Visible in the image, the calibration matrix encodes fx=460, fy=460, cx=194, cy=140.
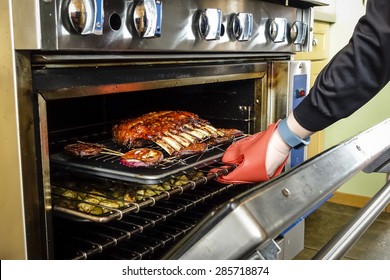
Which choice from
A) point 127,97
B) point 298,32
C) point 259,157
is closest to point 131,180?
point 259,157

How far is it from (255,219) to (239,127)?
1145 mm

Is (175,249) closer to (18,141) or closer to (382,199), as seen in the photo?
(18,141)

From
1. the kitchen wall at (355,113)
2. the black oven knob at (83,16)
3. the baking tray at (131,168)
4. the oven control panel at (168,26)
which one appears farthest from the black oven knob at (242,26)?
the kitchen wall at (355,113)

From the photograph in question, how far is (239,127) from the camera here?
1.70 m

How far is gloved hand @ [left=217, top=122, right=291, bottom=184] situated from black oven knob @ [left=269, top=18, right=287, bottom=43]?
0.47 m

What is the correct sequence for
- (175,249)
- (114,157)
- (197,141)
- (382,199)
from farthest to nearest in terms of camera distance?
(197,141)
(114,157)
(382,199)
(175,249)

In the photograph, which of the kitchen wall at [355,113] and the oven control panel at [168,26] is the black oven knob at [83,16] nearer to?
the oven control panel at [168,26]

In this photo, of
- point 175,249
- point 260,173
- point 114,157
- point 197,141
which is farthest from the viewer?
point 197,141

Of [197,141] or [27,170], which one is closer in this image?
[27,170]

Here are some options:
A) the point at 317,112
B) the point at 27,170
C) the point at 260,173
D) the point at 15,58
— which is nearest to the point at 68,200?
the point at 27,170

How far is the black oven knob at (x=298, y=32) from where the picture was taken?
1.70 meters

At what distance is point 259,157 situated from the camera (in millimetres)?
1189

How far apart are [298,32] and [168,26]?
2.53ft

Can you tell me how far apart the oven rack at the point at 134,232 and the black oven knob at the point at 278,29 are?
55 centimetres
